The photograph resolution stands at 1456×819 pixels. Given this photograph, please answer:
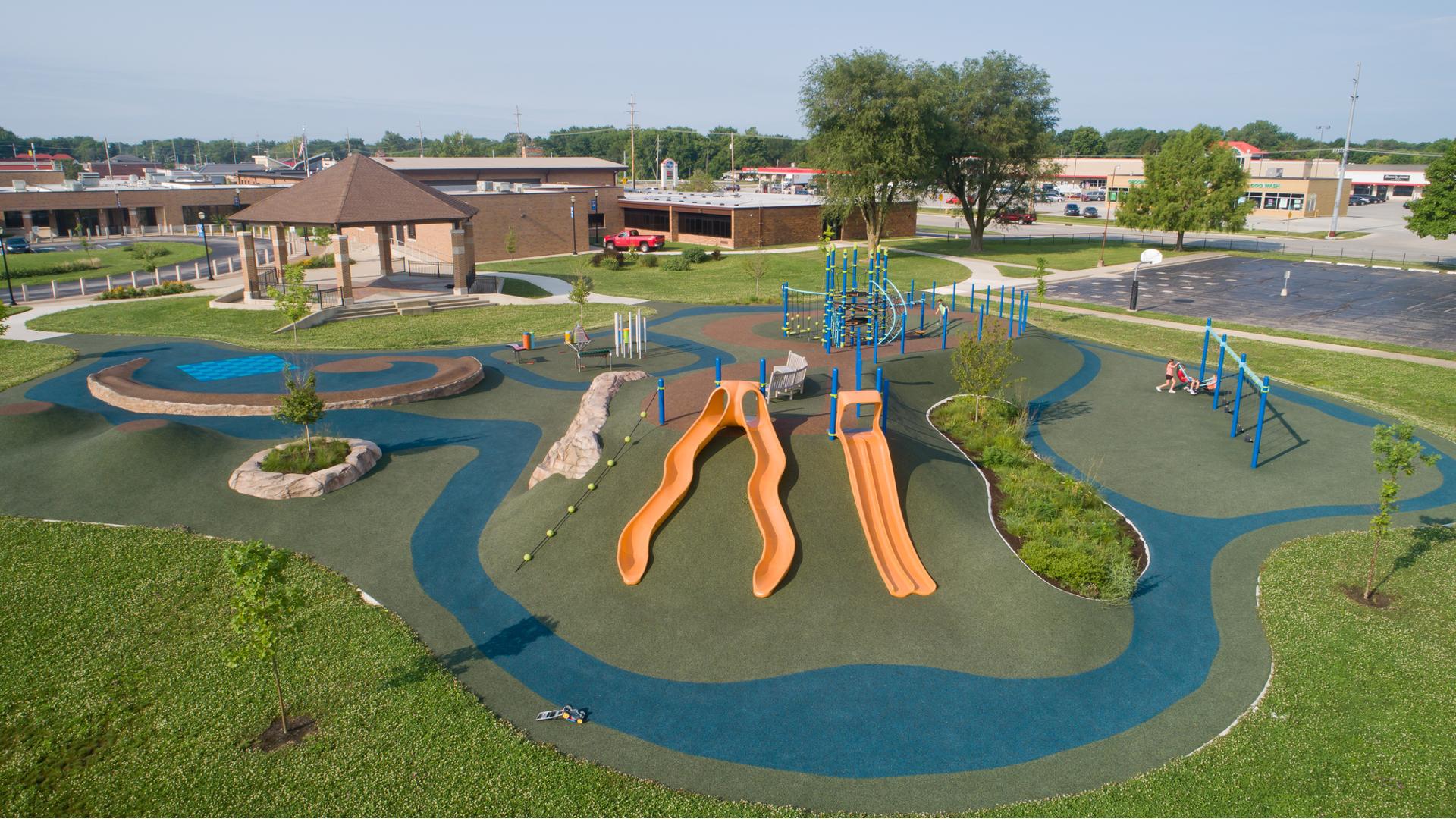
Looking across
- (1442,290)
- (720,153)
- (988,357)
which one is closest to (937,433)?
(988,357)

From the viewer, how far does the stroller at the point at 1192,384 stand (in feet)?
82.9

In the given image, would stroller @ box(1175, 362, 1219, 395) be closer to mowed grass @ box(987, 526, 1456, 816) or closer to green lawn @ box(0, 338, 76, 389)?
mowed grass @ box(987, 526, 1456, 816)

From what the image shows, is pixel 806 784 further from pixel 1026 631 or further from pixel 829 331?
pixel 829 331

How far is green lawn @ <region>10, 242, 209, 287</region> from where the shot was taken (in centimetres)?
4738

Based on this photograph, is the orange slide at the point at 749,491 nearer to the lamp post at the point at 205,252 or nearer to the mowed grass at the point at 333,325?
the mowed grass at the point at 333,325

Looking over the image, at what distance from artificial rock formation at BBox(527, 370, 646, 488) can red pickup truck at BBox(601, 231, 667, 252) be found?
35973 millimetres

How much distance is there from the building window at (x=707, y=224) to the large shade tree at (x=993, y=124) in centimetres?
1394

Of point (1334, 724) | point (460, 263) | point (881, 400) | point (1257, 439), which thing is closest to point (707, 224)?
point (460, 263)

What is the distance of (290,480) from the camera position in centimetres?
1795

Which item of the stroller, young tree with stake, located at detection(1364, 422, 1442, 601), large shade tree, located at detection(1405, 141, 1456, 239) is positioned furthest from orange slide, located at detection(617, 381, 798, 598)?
large shade tree, located at detection(1405, 141, 1456, 239)

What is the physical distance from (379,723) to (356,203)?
3096 centimetres

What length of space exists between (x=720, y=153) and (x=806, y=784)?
154 metres

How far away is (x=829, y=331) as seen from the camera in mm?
27312

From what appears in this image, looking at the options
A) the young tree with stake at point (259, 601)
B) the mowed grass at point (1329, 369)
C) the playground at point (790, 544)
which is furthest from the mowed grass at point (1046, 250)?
the young tree with stake at point (259, 601)
